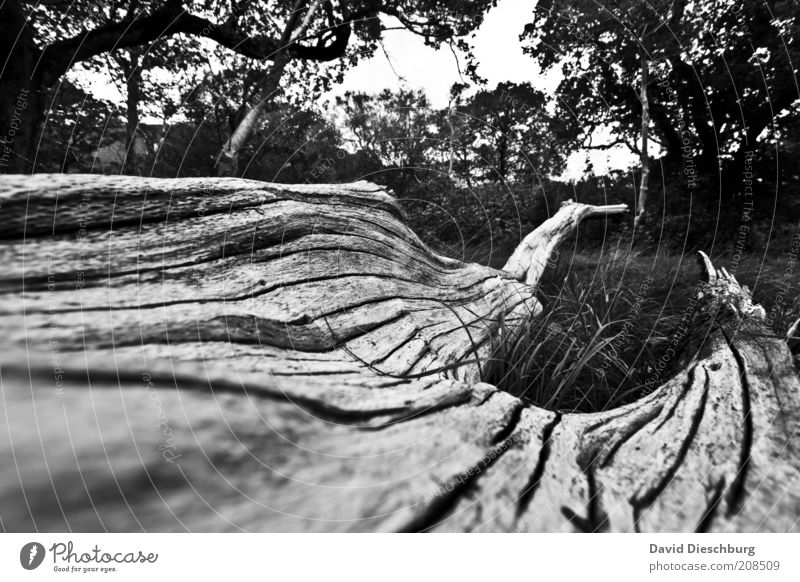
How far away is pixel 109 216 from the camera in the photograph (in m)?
1.24

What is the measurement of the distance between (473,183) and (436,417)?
5051 mm

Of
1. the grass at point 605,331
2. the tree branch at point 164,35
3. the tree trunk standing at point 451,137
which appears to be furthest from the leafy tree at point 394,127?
the grass at point 605,331

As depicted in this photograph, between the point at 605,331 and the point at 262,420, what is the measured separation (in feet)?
8.14

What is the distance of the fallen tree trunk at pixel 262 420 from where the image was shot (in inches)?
29.1

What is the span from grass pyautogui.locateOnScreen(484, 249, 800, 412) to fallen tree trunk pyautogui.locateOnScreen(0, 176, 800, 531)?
1.53 feet

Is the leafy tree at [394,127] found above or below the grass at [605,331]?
above

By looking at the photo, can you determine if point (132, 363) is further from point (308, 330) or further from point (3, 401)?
point (308, 330)

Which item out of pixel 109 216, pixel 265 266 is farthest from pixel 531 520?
pixel 109 216

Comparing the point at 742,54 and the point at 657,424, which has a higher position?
the point at 742,54

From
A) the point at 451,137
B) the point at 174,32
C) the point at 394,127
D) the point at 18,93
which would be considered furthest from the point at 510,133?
the point at 18,93

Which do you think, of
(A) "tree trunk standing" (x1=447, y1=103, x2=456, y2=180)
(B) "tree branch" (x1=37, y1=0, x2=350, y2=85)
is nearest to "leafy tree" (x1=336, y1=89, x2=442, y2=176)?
(A) "tree trunk standing" (x1=447, y1=103, x2=456, y2=180)

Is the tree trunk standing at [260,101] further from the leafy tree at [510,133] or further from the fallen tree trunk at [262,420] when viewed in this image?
the fallen tree trunk at [262,420]

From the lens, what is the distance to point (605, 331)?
2492 mm

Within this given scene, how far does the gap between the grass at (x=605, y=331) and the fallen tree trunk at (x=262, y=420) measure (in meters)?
0.47
